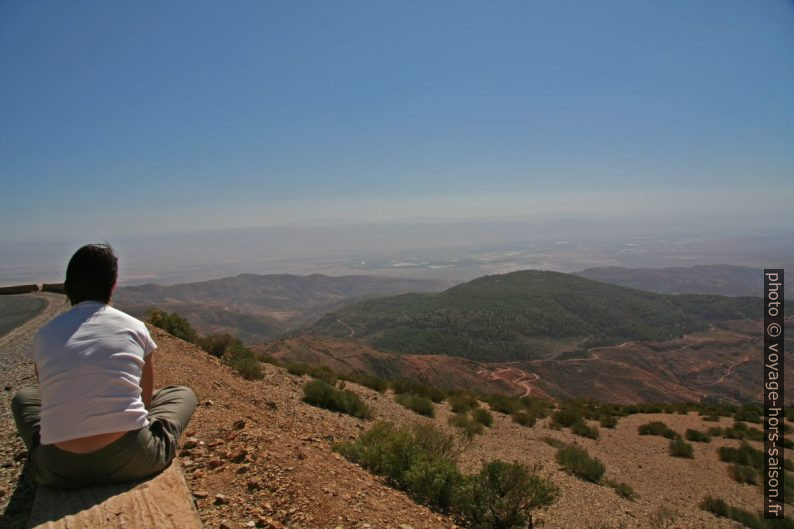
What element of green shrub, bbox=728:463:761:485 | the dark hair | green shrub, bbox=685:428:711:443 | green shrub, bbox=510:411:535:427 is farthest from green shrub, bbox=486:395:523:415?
the dark hair

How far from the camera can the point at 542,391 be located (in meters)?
41.9

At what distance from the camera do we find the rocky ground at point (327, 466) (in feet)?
11.6

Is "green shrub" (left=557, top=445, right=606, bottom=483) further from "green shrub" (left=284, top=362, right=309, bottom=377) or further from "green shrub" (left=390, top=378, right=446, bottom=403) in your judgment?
"green shrub" (left=284, top=362, right=309, bottom=377)

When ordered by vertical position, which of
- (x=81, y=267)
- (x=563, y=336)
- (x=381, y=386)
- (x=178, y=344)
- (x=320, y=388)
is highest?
(x=81, y=267)

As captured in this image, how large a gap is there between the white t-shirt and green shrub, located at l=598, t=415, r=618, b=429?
52.2 feet

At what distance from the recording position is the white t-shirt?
248cm

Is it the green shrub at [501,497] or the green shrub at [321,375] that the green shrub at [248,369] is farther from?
the green shrub at [501,497]

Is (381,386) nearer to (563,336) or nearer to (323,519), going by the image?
(323,519)

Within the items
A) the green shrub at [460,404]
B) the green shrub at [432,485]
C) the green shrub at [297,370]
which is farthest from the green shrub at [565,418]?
the green shrub at [432,485]

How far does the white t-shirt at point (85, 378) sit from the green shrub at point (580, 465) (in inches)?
377


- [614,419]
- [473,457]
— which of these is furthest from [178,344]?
[614,419]

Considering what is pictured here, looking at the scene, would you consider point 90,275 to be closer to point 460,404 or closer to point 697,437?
point 460,404

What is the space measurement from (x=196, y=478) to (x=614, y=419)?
1598 centimetres

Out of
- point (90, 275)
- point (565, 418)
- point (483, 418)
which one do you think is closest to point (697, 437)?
point (565, 418)
